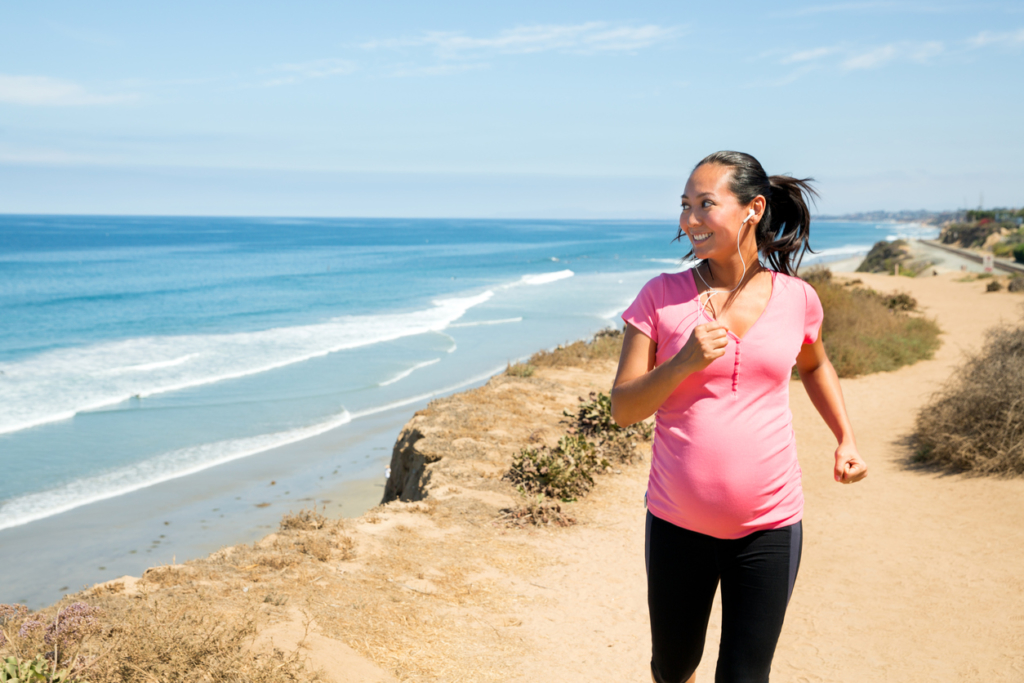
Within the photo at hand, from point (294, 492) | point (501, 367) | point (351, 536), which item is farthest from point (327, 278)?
point (351, 536)

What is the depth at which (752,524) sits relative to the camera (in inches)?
82.3

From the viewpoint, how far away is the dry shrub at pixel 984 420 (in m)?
7.36

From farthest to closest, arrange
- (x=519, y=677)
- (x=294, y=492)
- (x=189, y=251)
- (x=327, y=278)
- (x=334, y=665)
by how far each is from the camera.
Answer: (x=189, y=251)
(x=327, y=278)
(x=294, y=492)
(x=519, y=677)
(x=334, y=665)

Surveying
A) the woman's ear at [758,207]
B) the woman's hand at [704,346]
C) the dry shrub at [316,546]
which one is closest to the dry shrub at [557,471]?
the dry shrub at [316,546]

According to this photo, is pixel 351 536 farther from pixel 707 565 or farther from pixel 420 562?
pixel 707 565

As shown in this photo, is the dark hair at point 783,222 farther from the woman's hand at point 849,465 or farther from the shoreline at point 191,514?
the shoreline at point 191,514

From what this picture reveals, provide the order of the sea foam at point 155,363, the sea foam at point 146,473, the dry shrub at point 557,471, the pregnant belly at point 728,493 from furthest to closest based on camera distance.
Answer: the sea foam at point 155,363, the sea foam at point 146,473, the dry shrub at point 557,471, the pregnant belly at point 728,493

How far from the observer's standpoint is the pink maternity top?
6.80 ft

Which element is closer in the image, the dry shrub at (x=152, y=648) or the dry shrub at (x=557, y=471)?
the dry shrub at (x=152, y=648)

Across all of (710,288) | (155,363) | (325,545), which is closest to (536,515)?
(325,545)

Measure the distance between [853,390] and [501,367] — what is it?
837 cm

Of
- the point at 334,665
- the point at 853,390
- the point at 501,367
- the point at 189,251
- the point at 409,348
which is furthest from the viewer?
the point at 189,251

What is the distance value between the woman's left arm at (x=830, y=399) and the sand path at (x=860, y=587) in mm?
2308

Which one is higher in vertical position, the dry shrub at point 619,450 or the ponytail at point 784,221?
the ponytail at point 784,221
